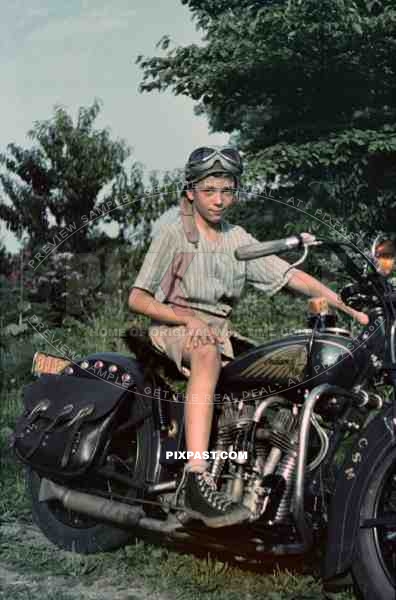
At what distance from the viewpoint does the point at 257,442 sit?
360 cm

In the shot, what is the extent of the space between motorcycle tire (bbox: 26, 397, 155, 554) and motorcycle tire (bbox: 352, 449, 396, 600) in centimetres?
118

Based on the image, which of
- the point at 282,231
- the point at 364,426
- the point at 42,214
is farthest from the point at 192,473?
the point at 42,214

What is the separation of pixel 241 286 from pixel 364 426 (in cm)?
98

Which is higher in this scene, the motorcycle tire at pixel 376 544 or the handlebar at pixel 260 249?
the handlebar at pixel 260 249

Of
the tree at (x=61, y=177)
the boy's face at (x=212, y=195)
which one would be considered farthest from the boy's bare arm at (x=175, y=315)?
the tree at (x=61, y=177)

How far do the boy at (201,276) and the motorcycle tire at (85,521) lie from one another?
0.37 meters

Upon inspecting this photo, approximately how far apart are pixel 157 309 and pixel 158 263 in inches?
8.4

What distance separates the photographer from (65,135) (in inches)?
350

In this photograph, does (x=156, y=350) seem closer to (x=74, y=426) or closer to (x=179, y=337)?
(x=179, y=337)

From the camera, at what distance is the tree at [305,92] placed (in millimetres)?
9016

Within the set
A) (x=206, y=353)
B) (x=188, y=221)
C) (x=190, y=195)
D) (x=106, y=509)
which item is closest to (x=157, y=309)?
(x=206, y=353)

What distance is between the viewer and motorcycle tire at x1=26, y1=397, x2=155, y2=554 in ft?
13.2

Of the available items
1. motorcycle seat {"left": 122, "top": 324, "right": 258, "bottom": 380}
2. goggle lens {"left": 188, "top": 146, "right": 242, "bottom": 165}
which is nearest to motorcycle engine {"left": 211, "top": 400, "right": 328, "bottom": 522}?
motorcycle seat {"left": 122, "top": 324, "right": 258, "bottom": 380}

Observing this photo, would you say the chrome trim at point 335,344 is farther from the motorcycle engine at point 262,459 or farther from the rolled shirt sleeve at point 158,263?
the rolled shirt sleeve at point 158,263
